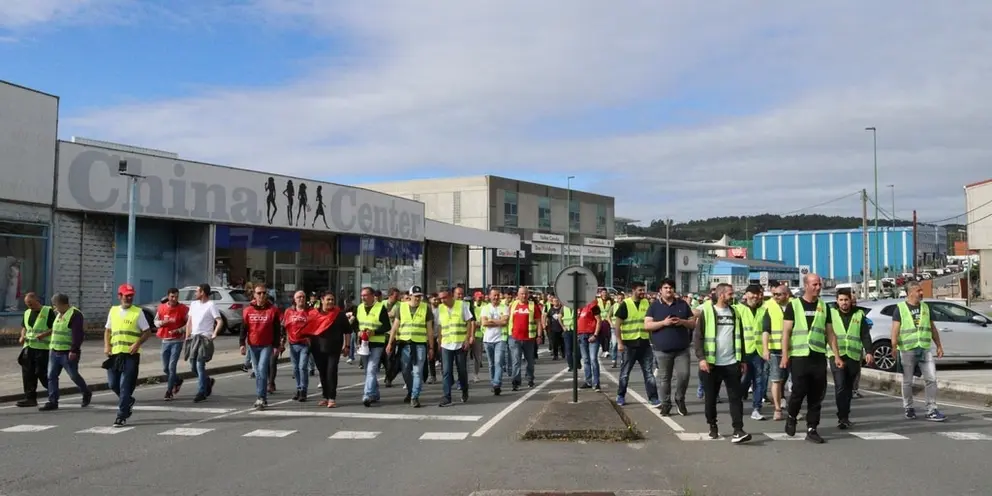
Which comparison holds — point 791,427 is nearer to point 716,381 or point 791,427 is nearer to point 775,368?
point 716,381

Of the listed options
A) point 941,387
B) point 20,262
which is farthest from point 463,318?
point 20,262

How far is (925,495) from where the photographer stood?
6.60 metres

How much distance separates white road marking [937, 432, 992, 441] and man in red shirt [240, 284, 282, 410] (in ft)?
28.8

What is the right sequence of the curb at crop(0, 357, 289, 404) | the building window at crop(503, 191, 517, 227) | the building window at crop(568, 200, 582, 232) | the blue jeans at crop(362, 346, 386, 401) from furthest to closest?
the building window at crop(568, 200, 582, 232)
the building window at crop(503, 191, 517, 227)
the curb at crop(0, 357, 289, 404)
the blue jeans at crop(362, 346, 386, 401)

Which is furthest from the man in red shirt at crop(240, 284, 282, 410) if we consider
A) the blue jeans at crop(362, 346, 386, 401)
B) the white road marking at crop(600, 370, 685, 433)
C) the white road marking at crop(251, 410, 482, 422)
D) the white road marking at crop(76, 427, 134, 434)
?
the white road marking at crop(600, 370, 685, 433)

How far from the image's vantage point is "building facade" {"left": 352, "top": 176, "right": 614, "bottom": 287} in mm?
64438

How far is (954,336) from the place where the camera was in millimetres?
16156

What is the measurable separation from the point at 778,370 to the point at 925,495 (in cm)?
422

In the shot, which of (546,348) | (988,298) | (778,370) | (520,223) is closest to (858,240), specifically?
(988,298)

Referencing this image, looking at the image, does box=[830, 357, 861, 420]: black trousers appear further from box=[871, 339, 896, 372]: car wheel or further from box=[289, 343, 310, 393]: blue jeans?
box=[289, 343, 310, 393]: blue jeans

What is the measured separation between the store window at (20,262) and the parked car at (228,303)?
3429 millimetres

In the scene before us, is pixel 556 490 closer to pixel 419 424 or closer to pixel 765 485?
pixel 765 485

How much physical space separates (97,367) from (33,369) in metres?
5.66

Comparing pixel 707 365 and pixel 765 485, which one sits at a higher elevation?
pixel 707 365
